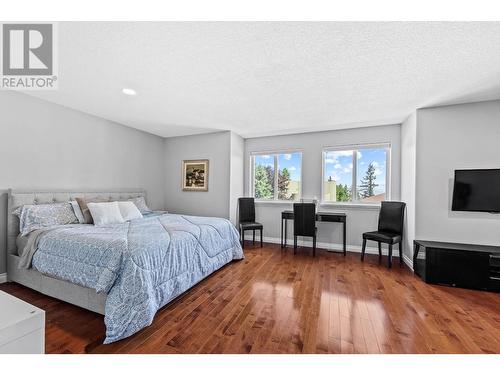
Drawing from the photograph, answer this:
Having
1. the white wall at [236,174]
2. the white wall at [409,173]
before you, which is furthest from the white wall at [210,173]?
the white wall at [409,173]

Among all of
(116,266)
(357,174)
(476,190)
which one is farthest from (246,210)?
(476,190)

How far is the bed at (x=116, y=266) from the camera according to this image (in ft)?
5.65

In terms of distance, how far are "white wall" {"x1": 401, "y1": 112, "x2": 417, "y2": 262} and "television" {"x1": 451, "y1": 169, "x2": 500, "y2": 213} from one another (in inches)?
19.3

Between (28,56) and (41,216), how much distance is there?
175 cm

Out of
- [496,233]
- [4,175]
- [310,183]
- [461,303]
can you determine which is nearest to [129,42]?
[4,175]

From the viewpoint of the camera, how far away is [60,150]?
10.3 ft

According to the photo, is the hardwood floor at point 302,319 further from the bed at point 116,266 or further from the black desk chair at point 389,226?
the black desk chair at point 389,226

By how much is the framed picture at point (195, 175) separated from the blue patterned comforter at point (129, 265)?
2.15 metres

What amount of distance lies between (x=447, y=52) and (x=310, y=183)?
2.96 m

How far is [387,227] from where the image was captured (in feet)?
12.0

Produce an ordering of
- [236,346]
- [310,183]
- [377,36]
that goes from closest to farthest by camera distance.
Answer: [236,346], [377,36], [310,183]

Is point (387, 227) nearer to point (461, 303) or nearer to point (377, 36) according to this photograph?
point (461, 303)

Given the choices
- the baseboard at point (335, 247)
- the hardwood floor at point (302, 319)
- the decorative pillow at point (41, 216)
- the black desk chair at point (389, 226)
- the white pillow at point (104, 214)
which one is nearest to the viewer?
the hardwood floor at point (302, 319)

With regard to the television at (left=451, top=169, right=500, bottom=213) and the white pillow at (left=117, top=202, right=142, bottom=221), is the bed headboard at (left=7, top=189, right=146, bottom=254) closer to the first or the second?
the white pillow at (left=117, top=202, right=142, bottom=221)
